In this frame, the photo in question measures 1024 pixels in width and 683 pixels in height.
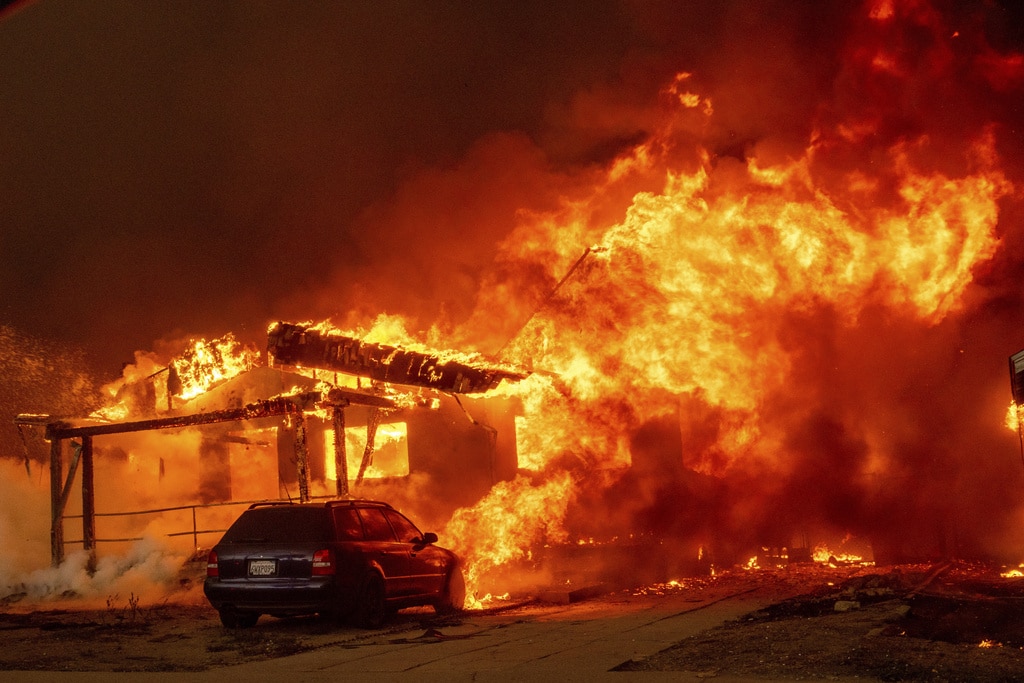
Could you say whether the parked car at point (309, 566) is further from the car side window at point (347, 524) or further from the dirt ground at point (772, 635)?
the dirt ground at point (772, 635)

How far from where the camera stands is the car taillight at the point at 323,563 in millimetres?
11070

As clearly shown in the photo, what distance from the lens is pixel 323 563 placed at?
11.1m

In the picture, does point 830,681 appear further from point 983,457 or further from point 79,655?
point 983,457

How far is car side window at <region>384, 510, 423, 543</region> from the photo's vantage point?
12865 millimetres

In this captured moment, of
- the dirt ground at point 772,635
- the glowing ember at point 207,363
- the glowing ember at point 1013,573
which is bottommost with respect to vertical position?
the glowing ember at point 1013,573

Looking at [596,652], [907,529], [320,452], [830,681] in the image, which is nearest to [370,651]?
[596,652]

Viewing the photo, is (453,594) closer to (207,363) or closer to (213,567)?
(213,567)

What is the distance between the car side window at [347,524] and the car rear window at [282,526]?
17 centimetres

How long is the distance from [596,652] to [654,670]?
1.28 m

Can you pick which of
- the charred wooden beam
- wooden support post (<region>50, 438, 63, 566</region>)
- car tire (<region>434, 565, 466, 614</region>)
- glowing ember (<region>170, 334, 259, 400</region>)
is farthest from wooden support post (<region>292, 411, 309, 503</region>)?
glowing ember (<region>170, 334, 259, 400</region>)

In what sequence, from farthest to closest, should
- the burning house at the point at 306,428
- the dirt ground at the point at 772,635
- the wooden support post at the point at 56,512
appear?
the wooden support post at the point at 56,512 < the burning house at the point at 306,428 < the dirt ground at the point at 772,635

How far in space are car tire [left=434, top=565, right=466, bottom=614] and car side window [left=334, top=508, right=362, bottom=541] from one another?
211 cm

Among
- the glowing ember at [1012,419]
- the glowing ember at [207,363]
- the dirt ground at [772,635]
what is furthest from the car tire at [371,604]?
the glowing ember at [1012,419]

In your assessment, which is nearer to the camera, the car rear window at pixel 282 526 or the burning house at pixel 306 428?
the car rear window at pixel 282 526
